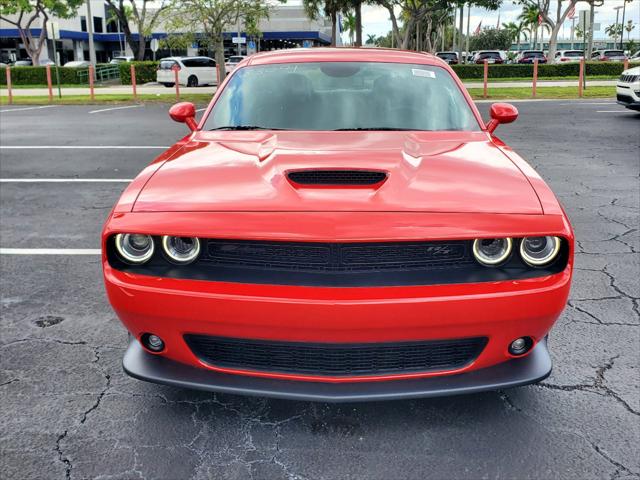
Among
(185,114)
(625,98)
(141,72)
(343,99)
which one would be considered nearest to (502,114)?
(343,99)

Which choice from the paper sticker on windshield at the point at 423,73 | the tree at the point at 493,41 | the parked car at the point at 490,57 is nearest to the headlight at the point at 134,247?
the paper sticker on windshield at the point at 423,73

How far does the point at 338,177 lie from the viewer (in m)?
2.57

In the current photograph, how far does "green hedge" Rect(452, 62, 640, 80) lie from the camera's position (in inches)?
1247

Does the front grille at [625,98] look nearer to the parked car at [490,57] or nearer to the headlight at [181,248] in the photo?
the headlight at [181,248]

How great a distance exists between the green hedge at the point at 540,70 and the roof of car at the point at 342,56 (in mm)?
28228

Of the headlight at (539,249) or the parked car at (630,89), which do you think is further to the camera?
the parked car at (630,89)

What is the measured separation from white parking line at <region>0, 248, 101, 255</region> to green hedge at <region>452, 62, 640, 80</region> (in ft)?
93.1

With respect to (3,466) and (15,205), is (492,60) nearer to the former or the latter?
(15,205)

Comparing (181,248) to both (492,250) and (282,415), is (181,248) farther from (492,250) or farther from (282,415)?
(492,250)

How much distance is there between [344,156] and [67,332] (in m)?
1.93

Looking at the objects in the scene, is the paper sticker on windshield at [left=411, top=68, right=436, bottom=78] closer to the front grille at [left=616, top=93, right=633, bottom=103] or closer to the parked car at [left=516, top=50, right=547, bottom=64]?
the front grille at [left=616, top=93, right=633, bottom=103]

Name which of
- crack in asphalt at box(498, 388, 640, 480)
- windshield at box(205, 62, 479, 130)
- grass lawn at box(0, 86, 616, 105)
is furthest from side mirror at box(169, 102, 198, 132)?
grass lawn at box(0, 86, 616, 105)

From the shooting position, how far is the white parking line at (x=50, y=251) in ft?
16.6

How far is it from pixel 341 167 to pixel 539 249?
2.73 ft
